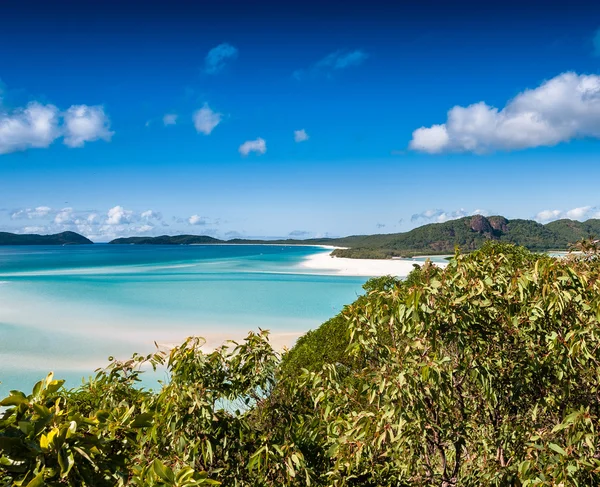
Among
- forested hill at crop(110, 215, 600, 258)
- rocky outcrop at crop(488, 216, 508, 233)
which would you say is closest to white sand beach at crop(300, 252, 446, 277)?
forested hill at crop(110, 215, 600, 258)

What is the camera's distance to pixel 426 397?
11.5 feet

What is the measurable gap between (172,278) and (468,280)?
6760 centimetres

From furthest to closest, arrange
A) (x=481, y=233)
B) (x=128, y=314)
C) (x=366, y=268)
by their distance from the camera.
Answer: (x=481, y=233), (x=366, y=268), (x=128, y=314)

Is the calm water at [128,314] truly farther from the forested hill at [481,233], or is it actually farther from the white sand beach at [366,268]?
the forested hill at [481,233]

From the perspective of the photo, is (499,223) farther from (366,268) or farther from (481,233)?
(366,268)

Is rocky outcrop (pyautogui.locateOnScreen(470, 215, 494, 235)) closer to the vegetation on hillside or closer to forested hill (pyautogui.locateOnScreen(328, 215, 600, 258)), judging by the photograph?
forested hill (pyautogui.locateOnScreen(328, 215, 600, 258))

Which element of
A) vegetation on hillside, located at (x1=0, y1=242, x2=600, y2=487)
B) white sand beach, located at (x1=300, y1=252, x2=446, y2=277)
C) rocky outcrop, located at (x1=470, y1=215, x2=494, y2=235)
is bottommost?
white sand beach, located at (x1=300, y1=252, x2=446, y2=277)

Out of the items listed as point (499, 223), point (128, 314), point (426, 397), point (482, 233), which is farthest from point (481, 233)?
point (426, 397)

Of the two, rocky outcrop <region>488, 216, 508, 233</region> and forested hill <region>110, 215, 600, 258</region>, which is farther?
rocky outcrop <region>488, 216, 508, 233</region>

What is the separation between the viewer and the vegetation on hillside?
10.5 feet

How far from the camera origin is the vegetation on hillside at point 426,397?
3188 mm

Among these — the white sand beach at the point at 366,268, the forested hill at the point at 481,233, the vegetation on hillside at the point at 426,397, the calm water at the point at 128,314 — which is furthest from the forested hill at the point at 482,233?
the vegetation on hillside at the point at 426,397

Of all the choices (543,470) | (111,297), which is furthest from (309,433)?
(111,297)

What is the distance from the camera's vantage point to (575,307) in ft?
12.0
